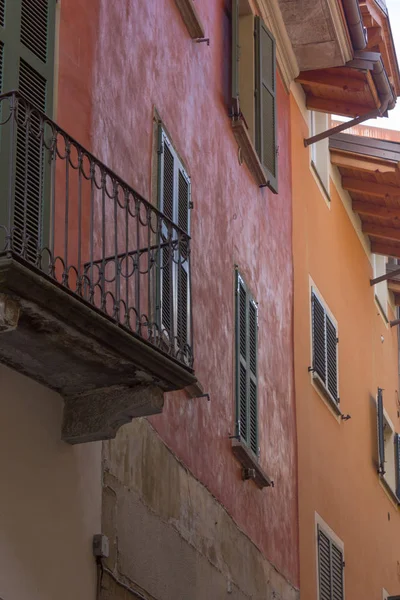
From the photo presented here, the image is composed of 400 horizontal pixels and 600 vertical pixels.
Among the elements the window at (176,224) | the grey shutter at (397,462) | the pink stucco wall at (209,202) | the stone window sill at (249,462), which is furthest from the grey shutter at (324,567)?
the window at (176,224)

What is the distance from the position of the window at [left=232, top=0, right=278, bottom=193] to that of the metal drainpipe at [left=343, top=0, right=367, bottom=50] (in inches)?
59.6

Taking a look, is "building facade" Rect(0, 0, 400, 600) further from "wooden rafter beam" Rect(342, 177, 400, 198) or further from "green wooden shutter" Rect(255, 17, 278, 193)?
"wooden rafter beam" Rect(342, 177, 400, 198)

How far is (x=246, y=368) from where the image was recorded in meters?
11.7

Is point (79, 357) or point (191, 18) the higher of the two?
point (191, 18)

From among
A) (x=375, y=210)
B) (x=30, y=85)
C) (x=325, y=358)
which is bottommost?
(x=30, y=85)

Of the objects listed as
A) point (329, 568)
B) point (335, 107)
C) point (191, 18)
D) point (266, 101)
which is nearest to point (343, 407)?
point (329, 568)

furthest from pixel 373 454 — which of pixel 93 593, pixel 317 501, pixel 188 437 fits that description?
pixel 93 593

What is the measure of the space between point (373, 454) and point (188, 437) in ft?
27.1

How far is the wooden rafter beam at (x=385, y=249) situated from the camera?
1938cm

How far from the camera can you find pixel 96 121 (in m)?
8.38

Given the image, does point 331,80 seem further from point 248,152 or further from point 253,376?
point 253,376

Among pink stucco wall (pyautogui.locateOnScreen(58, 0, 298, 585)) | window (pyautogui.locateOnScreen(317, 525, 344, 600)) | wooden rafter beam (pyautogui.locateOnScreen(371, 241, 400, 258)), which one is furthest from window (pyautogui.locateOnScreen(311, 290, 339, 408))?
wooden rafter beam (pyautogui.locateOnScreen(371, 241, 400, 258))

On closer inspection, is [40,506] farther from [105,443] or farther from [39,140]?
[39,140]

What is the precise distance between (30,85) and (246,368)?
474 centimetres
